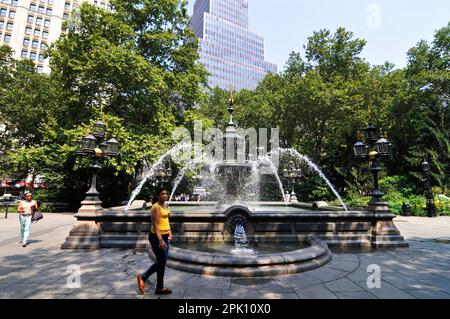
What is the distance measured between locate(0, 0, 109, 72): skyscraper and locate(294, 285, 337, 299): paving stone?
2892 inches

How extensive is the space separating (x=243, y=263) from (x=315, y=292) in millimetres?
1510

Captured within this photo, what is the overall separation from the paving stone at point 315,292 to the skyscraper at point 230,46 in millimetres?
108374

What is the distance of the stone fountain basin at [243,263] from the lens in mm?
5305

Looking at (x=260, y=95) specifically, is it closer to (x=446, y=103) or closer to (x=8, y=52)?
(x=446, y=103)

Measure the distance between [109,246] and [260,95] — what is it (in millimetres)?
31756

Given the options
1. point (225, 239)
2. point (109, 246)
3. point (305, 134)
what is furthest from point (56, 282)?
point (305, 134)

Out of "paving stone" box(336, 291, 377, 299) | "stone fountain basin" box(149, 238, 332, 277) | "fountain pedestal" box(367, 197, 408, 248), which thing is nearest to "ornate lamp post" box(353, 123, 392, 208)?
"fountain pedestal" box(367, 197, 408, 248)

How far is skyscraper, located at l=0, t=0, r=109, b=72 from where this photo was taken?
59.3 meters

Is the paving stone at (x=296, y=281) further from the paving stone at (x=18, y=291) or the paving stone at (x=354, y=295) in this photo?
the paving stone at (x=18, y=291)

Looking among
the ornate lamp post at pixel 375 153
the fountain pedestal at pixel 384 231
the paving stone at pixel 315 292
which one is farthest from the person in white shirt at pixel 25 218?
the ornate lamp post at pixel 375 153

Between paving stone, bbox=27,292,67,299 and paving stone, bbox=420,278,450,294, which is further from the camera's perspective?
paving stone, bbox=420,278,450,294

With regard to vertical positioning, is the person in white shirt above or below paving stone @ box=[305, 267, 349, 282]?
above

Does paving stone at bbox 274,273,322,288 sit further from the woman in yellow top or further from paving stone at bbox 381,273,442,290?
the woman in yellow top
